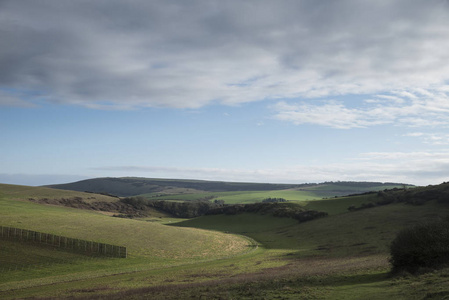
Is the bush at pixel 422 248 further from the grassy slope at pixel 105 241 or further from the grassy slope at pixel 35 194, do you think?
the grassy slope at pixel 35 194

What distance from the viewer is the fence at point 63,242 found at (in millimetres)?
64375

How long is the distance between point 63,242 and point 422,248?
61.3 meters

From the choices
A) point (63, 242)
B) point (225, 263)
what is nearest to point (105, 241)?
point (63, 242)

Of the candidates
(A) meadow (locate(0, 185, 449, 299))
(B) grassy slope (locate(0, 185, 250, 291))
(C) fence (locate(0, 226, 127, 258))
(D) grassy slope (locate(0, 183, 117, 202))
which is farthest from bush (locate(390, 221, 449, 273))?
(D) grassy slope (locate(0, 183, 117, 202))

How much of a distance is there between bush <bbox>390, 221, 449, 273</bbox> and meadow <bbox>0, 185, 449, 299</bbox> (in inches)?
85.5

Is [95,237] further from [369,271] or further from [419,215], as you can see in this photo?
[419,215]

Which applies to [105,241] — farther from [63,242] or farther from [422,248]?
[422,248]

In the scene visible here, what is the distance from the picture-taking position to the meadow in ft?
92.6

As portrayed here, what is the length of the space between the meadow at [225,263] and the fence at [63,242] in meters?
2.77

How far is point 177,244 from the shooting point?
251 feet

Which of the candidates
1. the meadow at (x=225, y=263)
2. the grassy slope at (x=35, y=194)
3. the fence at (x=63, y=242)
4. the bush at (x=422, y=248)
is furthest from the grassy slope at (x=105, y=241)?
the grassy slope at (x=35, y=194)

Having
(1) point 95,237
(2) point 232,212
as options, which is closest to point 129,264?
(1) point 95,237

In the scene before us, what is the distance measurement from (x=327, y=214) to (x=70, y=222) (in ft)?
276

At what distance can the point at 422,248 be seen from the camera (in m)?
32.0
